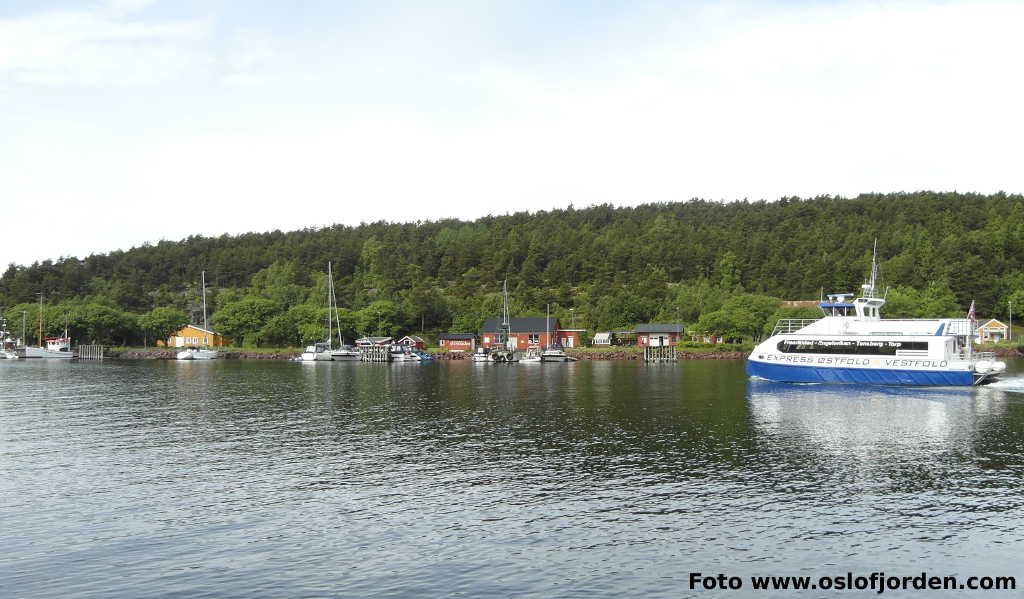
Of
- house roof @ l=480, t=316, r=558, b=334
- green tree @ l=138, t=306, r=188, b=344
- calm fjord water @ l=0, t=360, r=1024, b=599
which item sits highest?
green tree @ l=138, t=306, r=188, b=344

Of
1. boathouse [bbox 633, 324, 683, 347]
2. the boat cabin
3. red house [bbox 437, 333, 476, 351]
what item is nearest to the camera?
the boat cabin

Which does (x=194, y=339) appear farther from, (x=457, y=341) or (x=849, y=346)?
(x=849, y=346)

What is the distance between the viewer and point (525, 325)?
518 ft

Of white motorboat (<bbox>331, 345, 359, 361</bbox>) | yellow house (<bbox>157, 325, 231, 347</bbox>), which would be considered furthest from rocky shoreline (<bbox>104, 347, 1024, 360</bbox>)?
white motorboat (<bbox>331, 345, 359, 361</bbox>)

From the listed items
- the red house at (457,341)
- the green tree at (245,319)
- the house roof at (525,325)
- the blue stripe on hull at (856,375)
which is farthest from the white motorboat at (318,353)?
the blue stripe on hull at (856,375)

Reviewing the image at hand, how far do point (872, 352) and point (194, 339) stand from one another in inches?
5657

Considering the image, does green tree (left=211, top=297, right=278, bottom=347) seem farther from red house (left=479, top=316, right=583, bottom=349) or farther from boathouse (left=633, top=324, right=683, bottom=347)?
boathouse (left=633, top=324, right=683, bottom=347)

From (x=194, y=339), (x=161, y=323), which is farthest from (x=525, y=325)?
(x=161, y=323)

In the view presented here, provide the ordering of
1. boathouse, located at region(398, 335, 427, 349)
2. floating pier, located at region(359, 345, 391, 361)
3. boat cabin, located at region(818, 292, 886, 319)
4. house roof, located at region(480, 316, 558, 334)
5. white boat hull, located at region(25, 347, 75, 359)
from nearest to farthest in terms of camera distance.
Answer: boat cabin, located at region(818, 292, 886, 319), floating pier, located at region(359, 345, 391, 361), white boat hull, located at region(25, 347, 75, 359), boathouse, located at region(398, 335, 427, 349), house roof, located at region(480, 316, 558, 334)

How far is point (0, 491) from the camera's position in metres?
26.8

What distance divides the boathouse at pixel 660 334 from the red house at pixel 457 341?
111 ft

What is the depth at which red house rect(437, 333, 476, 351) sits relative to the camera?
157250 millimetres

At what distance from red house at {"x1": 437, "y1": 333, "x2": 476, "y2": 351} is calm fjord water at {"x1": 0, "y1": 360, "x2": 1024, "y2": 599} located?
4183 inches

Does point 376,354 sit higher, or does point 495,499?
point 376,354
